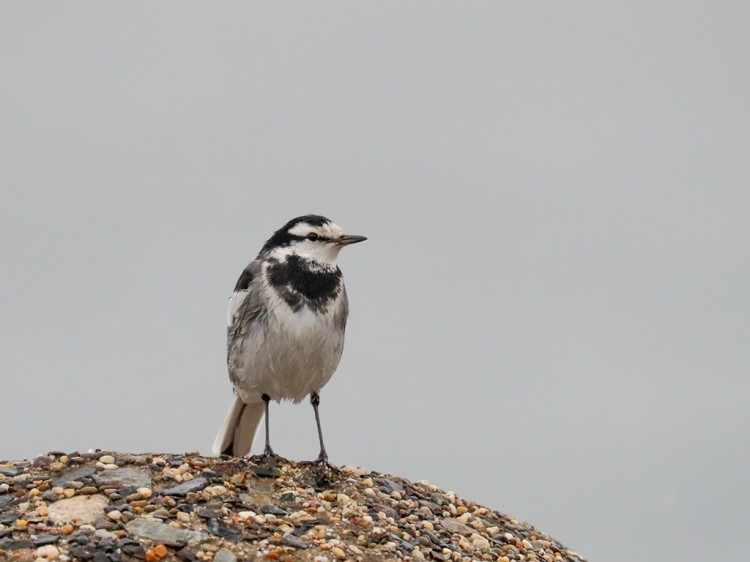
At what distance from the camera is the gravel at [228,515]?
9469mm

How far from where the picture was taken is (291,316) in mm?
11062

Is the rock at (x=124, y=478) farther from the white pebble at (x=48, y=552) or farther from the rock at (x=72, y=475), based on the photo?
the white pebble at (x=48, y=552)

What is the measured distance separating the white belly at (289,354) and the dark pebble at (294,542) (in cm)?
195

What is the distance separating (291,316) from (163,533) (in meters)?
2.44

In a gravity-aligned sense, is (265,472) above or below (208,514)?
above

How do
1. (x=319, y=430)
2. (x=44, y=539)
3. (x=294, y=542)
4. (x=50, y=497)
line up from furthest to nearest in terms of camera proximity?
(x=319, y=430), (x=50, y=497), (x=294, y=542), (x=44, y=539)

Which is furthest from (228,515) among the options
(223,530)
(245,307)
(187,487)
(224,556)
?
(245,307)

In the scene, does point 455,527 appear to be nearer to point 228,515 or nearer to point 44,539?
point 228,515

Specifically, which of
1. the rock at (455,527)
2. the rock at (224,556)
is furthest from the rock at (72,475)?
the rock at (455,527)

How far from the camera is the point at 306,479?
11078mm

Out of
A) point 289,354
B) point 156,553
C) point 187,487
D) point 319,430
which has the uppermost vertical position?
point 289,354

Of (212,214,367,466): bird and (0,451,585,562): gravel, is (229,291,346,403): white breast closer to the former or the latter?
(212,214,367,466): bird

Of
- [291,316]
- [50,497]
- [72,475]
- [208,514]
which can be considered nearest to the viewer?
[208,514]

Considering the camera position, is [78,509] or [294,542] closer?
[294,542]
